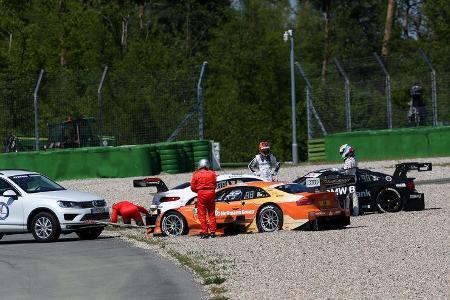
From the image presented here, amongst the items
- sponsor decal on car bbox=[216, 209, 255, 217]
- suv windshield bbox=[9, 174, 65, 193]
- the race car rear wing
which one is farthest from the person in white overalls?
suv windshield bbox=[9, 174, 65, 193]

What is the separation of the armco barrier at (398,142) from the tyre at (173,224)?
19115 millimetres

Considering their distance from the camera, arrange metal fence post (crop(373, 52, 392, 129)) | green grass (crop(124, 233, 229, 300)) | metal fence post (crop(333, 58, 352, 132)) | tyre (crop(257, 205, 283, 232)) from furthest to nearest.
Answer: metal fence post (crop(333, 58, 352, 132))
metal fence post (crop(373, 52, 392, 129))
tyre (crop(257, 205, 283, 232))
green grass (crop(124, 233, 229, 300))

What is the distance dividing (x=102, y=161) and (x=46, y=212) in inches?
597

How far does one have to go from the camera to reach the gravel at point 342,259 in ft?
48.4

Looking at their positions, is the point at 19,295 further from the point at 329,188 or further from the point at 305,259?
the point at 329,188

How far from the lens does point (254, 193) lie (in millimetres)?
23406

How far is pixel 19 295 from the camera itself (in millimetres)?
15711

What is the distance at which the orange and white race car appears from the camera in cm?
2294

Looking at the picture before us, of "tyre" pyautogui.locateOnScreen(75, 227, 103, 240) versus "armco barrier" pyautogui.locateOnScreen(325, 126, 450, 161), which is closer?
"tyre" pyautogui.locateOnScreen(75, 227, 103, 240)

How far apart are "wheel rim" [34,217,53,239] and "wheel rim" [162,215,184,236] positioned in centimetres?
220

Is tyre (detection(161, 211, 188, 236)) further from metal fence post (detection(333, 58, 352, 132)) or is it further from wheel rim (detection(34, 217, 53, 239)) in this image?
metal fence post (detection(333, 58, 352, 132))

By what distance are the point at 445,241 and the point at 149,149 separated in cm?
1974

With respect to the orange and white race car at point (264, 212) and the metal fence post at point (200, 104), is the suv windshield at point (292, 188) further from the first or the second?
the metal fence post at point (200, 104)

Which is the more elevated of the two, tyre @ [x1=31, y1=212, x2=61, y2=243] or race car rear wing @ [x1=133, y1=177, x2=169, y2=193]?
race car rear wing @ [x1=133, y1=177, x2=169, y2=193]
